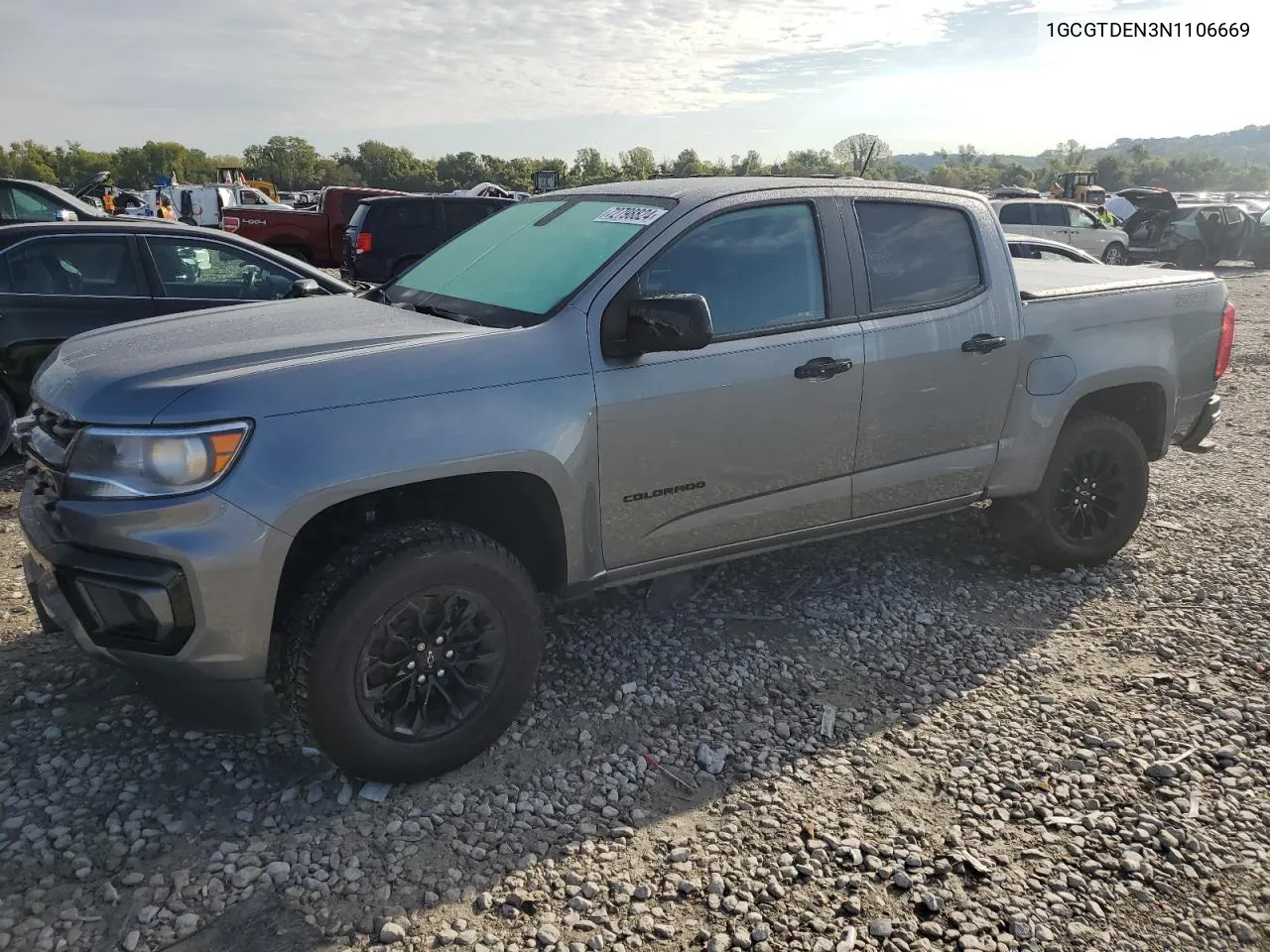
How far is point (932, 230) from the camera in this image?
420cm

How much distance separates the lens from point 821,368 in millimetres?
3674

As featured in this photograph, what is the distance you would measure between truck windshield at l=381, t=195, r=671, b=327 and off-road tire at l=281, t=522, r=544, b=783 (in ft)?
2.82

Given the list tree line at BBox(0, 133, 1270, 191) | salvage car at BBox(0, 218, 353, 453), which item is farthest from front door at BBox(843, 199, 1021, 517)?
tree line at BBox(0, 133, 1270, 191)

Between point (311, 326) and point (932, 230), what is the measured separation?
8.74 ft

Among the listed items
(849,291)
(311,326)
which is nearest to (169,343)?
(311,326)

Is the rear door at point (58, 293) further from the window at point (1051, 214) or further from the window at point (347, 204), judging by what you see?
the window at point (1051, 214)

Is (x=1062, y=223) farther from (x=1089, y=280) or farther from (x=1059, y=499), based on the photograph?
(x=1059, y=499)

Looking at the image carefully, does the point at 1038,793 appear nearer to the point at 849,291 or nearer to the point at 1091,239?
the point at 849,291

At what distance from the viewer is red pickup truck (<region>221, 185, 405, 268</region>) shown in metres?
16.7

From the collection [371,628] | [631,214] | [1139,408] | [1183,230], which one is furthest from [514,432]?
[1183,230]

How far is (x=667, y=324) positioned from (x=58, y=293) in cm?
512

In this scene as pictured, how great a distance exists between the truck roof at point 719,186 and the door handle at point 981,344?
70 centimetres


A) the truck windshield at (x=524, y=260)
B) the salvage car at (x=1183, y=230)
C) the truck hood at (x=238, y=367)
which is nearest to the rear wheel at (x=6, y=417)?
the truck hood at (x=238, y=367)

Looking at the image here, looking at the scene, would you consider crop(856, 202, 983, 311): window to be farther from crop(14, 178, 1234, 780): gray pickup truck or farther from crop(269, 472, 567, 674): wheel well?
crop(269, 472, 567, 674): wheel well
